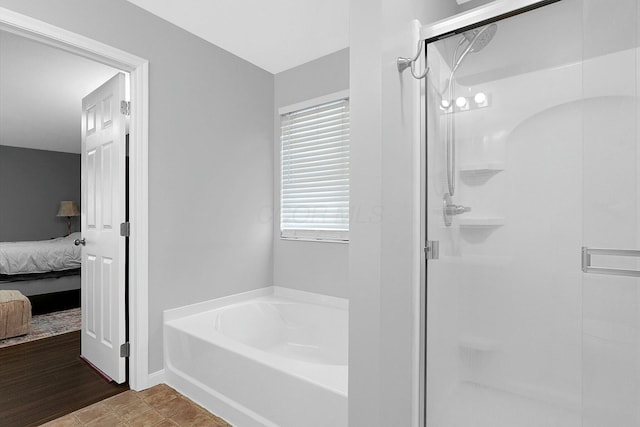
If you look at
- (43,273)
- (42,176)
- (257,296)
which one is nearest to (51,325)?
(43,273)

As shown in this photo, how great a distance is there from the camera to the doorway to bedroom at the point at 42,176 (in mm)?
3039

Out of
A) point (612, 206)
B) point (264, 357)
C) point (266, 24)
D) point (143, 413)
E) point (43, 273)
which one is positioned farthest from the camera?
point (43, 273)

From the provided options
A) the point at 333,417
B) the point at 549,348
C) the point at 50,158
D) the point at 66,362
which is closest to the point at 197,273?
the point at 66,362

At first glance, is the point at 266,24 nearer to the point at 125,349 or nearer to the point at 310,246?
the point at 310,246

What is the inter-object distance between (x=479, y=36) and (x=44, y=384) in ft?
10.8

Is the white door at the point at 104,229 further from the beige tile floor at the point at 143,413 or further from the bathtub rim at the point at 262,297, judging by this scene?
the bathtub rim at the point at 262,297

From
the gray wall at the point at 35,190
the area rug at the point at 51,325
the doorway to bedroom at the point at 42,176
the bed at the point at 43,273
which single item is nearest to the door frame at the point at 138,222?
the doorway to bedroom at the point at 42,176

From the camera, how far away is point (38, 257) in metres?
4.66

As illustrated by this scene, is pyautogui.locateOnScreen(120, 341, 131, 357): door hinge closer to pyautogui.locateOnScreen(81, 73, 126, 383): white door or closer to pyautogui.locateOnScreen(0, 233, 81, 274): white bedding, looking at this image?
pyautogui.locateOnScreen(81, 73, 126, 383): white door

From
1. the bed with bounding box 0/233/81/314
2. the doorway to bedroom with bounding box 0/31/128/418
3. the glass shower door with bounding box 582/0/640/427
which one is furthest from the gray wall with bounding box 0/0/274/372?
the bed with bounding box 0/233/81/314

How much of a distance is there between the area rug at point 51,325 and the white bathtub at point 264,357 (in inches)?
74.7

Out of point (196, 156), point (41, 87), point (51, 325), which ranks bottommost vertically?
point (51, 325)

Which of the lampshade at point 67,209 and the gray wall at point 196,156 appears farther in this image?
the lampshade at point 67,209

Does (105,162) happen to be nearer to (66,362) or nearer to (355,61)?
(66,362)
